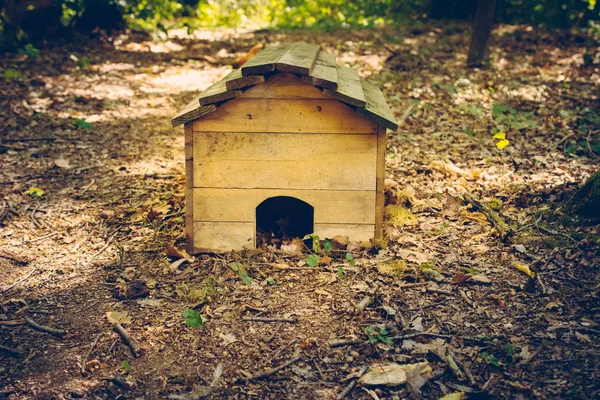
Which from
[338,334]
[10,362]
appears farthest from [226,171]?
[10,362]

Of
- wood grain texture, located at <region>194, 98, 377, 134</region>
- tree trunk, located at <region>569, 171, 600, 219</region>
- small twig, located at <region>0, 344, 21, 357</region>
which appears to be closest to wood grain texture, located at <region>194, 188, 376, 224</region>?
wood grain texture, located at <region>194, 98, 377, 134</region>

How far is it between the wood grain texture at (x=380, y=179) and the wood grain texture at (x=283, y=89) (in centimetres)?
43

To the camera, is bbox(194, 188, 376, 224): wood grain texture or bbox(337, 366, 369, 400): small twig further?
bbox(194, 188, 376, 224): wood grain texture

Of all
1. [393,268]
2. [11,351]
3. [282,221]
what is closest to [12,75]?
[282,221]

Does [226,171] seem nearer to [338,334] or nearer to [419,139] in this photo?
[338,334]

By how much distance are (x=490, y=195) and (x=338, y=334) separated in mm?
2121

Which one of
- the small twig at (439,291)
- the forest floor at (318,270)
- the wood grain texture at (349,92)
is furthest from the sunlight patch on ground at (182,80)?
the small twig at (439,291)

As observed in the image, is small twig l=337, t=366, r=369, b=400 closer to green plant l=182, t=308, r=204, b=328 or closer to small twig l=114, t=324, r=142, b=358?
green plant l=182, t=308, r=204, b=328

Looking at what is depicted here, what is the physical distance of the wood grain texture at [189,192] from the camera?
4102 millimetres

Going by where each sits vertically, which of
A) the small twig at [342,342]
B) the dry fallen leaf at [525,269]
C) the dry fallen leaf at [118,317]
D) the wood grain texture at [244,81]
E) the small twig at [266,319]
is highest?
the wood grain texture at [244,81]

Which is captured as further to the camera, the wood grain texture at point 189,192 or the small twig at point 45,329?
the wood grain texture at point 189,192

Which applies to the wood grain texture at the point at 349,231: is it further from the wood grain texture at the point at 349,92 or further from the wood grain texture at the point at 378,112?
the wood grain texture at the point at 349,92

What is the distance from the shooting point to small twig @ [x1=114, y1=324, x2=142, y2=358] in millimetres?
3350

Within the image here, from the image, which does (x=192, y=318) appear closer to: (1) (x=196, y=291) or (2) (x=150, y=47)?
(1) (x=196, y=291)
